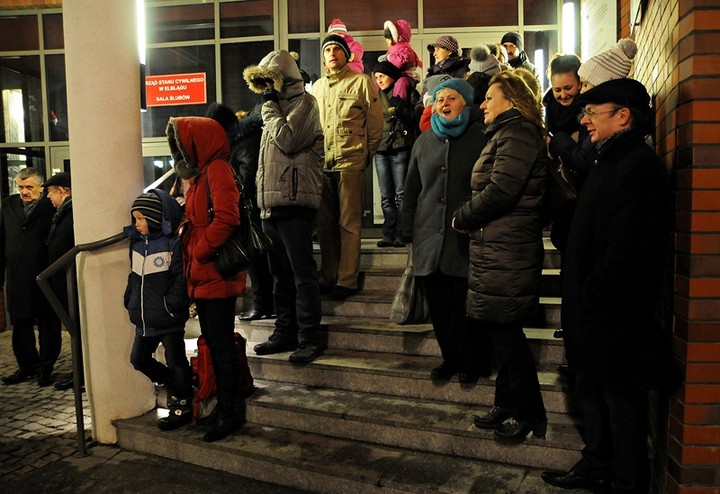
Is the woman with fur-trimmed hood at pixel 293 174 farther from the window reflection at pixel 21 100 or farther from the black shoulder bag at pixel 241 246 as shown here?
the window reflection at pixel 21 100

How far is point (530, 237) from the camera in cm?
328

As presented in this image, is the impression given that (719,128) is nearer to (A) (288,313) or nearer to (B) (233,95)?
(A) (288,313)

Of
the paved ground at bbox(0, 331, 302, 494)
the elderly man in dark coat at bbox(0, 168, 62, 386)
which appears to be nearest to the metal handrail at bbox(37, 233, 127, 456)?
the paved ground at bbox(0, 331, 302, 494)

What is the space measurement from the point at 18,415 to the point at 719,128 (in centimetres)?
511

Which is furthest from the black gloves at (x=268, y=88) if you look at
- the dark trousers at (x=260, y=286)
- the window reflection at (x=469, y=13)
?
the window reflection at (x=469, y=13)

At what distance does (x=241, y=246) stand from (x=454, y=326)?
141cm

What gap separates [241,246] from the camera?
384cm

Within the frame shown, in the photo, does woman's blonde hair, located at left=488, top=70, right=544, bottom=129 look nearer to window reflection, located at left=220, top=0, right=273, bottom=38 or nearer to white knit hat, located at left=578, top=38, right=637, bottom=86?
white knit hat, located at left=578, top=38, right=637, bottom=86

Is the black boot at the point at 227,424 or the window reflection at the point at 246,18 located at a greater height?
the window reflection at the point at 246,18

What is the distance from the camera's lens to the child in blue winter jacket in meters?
4.04

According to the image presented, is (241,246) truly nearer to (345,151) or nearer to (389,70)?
(345,151)

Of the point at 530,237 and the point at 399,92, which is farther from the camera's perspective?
the point at 399,92

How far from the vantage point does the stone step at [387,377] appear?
3.88 metres

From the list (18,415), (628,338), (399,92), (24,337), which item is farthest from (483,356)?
(24,337)
